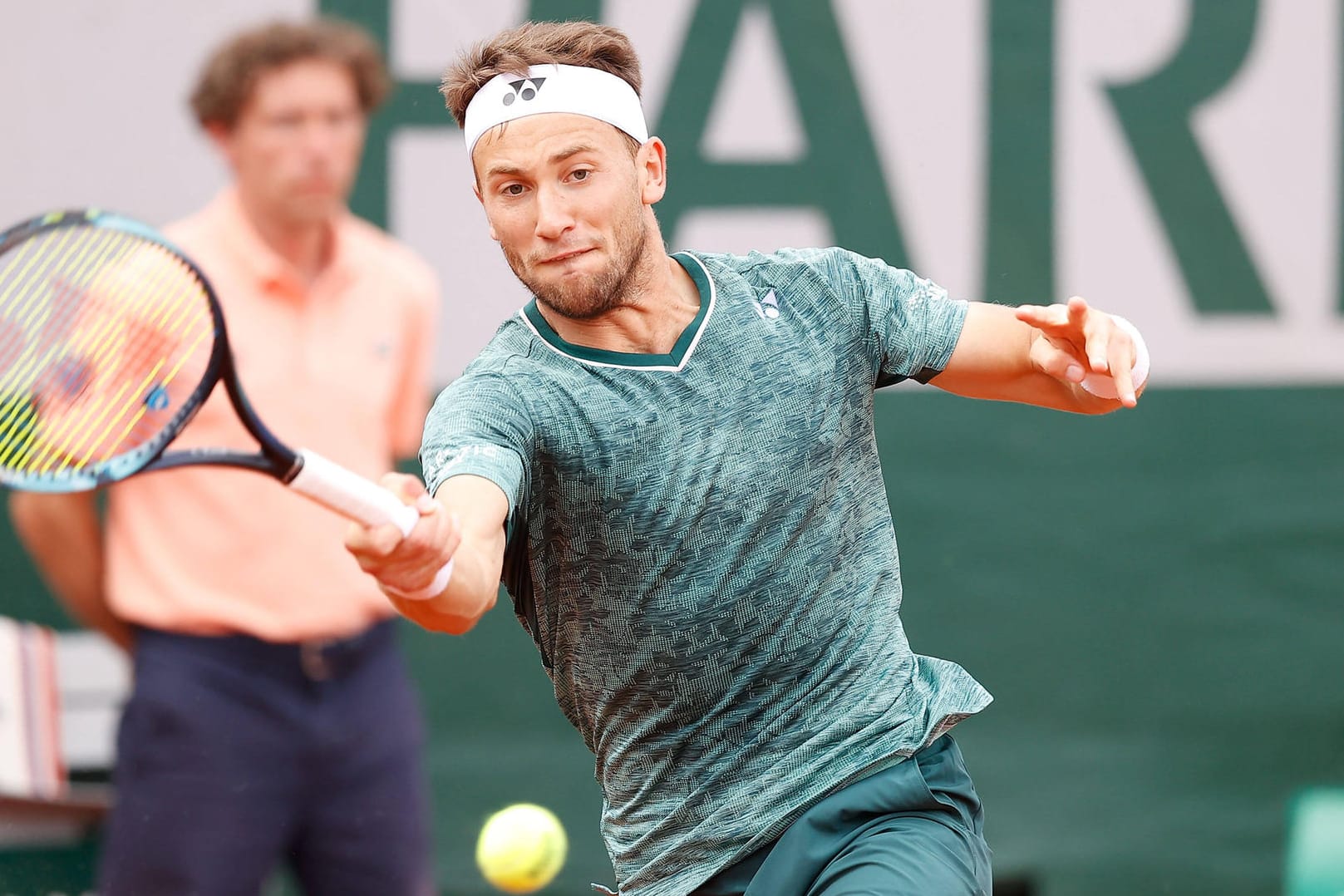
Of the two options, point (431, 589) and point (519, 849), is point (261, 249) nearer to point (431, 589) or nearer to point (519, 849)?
point (519, 849)

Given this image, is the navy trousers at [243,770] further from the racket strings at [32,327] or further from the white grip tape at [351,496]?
the white grip tape at [351,496]

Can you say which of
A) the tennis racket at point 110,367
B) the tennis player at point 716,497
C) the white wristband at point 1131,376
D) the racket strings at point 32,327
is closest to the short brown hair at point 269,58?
the tennis racket at point 110,367

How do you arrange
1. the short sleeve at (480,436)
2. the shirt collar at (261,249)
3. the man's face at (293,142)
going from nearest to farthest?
the short sleeve at (480,436) → the shirt collar at (261,249) → the man's face at (293,142)

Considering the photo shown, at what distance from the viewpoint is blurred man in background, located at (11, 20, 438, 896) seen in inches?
151

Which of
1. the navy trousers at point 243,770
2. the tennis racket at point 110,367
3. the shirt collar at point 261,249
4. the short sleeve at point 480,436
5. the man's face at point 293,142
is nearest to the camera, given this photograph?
the tennis racket at point 110,367

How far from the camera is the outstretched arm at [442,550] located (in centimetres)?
192

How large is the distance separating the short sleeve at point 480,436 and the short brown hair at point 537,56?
48 cm

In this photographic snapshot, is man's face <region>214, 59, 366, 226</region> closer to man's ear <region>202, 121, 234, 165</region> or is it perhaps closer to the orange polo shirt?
man's ear <region>202, 121, 234, 165</region>

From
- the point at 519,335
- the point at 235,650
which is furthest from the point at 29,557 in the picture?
the point at 519,335

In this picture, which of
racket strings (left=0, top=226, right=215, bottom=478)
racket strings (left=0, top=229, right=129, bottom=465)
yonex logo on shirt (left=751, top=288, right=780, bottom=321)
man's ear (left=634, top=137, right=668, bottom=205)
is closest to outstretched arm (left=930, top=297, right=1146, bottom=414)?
yonex logo on shirt (left=751, top=288, right=780, bottom=321)

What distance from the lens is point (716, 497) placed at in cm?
Answer: 245

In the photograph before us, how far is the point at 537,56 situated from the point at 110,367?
828 mm

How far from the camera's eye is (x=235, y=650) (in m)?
3.85

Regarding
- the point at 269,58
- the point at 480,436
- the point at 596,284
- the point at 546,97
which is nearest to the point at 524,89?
the point at 546,97
